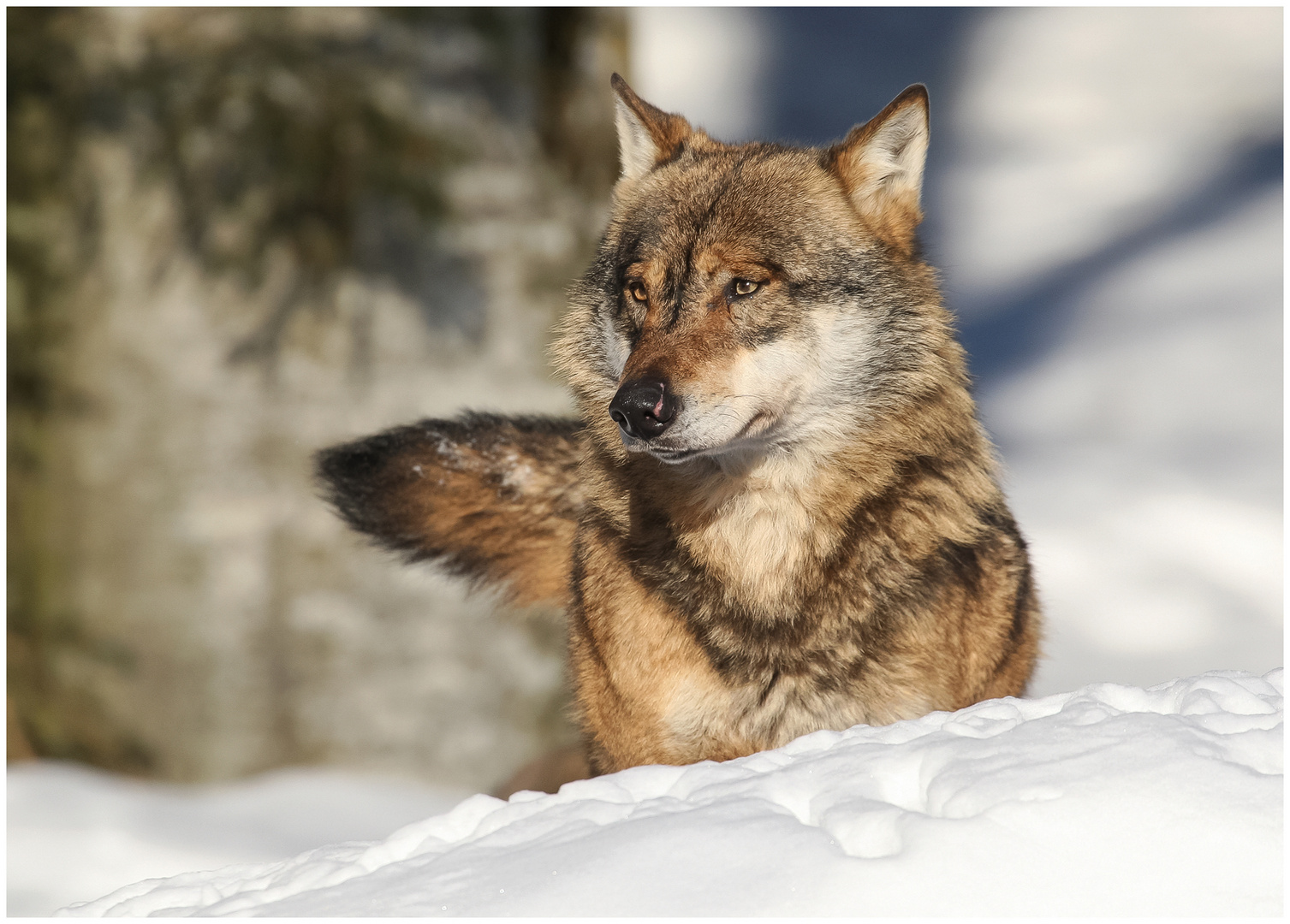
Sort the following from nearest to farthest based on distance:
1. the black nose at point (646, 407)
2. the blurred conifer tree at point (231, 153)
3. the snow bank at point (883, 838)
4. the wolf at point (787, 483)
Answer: the snow bank at point (883, 838) < the black nose at point (646, 407) < the wolf at point (787, 483) < the blurred conifer tree at point (231, 153)

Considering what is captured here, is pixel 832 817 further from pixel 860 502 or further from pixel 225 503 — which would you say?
pixel 225 503

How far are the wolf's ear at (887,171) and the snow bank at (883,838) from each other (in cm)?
185

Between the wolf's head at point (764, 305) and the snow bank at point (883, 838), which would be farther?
the wolf's head at point (764, 305)

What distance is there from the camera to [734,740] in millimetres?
3156

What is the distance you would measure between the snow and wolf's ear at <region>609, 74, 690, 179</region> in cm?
447

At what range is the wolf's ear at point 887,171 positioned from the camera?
3.36 metres

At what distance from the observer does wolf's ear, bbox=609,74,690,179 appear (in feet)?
12.4

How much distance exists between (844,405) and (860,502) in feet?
1.05

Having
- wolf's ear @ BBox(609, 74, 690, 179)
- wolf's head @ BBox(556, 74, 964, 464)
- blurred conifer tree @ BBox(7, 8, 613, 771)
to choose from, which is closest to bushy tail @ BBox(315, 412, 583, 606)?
wolf's head @ BBox(556, 74, 964, 464)

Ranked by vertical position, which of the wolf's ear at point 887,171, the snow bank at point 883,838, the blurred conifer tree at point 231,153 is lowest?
the snow bank at point 883,838

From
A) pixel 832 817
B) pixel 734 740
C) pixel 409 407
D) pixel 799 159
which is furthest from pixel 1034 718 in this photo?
pixel 409 407

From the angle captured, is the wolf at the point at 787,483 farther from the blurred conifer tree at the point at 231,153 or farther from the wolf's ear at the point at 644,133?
the blurred conifer tree at the point at 231,153

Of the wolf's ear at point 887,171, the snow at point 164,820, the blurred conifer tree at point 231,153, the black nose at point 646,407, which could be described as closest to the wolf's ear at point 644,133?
the wolf's ear at point 887,171

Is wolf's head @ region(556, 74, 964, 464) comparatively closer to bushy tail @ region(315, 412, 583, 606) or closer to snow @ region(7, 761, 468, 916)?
bushy tail @ region(315, 412, 583, 606)
